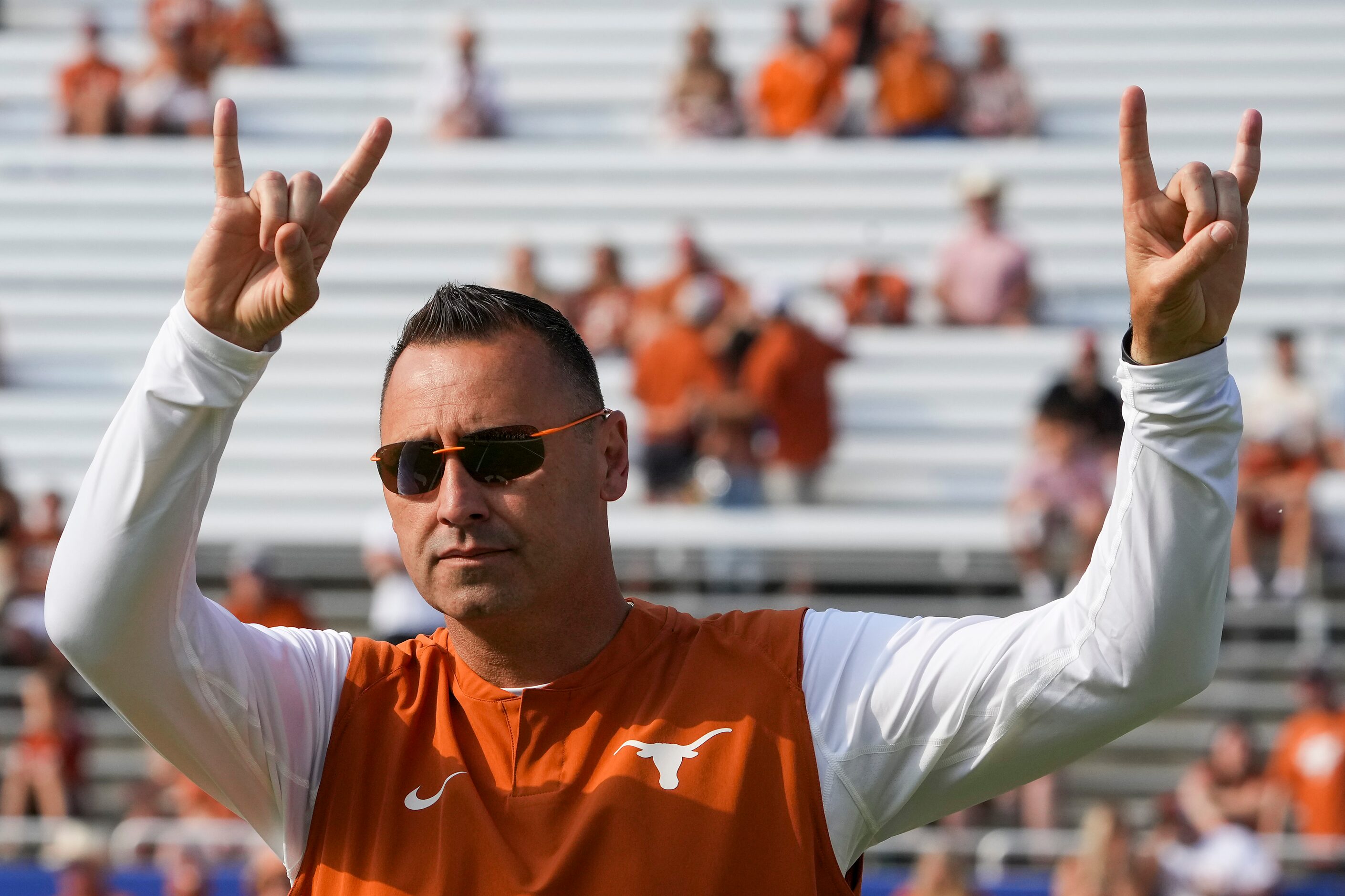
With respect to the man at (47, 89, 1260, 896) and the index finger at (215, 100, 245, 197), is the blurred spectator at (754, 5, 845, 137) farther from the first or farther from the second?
the index finger at (215, 100, 245, 197)

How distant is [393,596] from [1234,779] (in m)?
3.79

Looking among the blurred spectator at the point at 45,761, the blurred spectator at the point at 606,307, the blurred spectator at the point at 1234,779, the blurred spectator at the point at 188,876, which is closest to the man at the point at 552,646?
the blurred spectator at the point at 188,876

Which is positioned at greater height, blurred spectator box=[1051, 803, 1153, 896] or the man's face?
the man's face

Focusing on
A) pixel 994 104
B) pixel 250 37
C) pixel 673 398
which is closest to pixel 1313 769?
pixel 673 398

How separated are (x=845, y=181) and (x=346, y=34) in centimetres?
451

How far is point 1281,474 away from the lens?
903 cm

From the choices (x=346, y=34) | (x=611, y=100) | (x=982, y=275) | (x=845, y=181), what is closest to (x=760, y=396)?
(x=982, y=275)

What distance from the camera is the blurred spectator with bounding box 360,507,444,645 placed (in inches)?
264

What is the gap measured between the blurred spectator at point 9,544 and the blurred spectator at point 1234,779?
6.02 m

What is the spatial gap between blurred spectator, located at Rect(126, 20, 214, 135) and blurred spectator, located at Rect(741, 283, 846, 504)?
5579 mm

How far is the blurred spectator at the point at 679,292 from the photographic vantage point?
1002cm

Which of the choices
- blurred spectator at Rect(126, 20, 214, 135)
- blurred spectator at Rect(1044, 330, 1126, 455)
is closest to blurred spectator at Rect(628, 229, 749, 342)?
blurred spectator at Rect(1044, 330, 1126, 455)

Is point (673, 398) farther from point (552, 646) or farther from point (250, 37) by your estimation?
point (552, 646)

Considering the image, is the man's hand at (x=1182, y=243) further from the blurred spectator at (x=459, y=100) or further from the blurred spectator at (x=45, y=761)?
the blurred spectator at (x=459, y=100)
